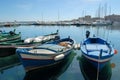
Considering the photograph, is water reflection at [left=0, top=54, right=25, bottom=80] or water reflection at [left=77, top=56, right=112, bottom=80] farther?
water reflection at [left=0, top=54, right=25, bottom=80]

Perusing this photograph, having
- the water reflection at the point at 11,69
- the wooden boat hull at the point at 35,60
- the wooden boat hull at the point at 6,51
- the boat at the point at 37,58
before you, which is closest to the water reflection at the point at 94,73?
the boat at the point at 37,58

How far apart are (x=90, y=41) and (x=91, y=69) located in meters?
5.80

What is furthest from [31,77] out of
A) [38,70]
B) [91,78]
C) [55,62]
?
[91,78]

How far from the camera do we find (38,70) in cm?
1580

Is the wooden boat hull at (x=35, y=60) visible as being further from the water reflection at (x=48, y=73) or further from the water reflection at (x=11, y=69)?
the water reflection at (x=11, y=69)

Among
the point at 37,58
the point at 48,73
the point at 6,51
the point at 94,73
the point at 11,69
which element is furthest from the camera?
the point at 6,51

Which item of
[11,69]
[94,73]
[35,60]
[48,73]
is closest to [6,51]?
[11,69]

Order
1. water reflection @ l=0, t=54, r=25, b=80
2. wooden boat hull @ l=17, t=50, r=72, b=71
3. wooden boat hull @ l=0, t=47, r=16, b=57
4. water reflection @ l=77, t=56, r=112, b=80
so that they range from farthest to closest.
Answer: wooden boat hull @ l=0, t=47, r=16, b=57 → water reflection @ l=0, t=54, r=25, b=80 → wooden boat hull @ l=17, t=50, r=72, b=71 → water reflection @ l=77, t=56, r=112, b=80

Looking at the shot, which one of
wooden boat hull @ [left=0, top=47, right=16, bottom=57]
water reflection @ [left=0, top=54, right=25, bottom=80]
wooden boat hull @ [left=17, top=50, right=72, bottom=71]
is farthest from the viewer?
wooden boat hull @ [left=0, top=47, right=16, bottom=57]

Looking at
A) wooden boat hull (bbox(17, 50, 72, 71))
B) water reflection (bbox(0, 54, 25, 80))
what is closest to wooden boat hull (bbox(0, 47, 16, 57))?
water reflection (bbox(0, 54, 25, 80))

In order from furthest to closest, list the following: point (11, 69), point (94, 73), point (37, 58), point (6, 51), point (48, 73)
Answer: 1. point (6, 51)
2. point (11, 69)
3. point (48, 73)
4. point (94, 73)
5. point (37, 58)

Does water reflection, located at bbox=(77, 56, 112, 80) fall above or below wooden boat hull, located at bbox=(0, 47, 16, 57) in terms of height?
below

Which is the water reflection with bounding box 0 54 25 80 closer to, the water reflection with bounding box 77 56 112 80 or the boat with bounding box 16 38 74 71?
the boat with bounding box 16 38 74 71

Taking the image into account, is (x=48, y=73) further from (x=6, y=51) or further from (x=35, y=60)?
(x=6, y=51)
